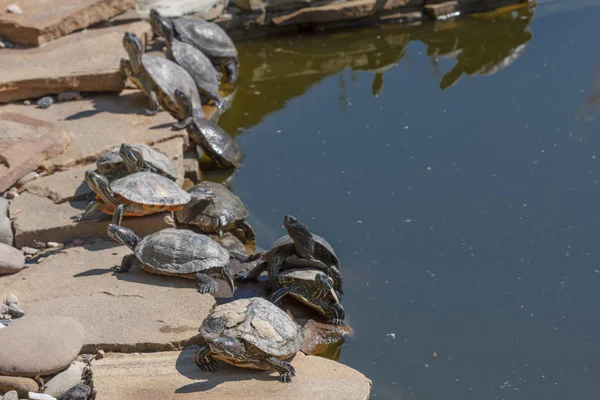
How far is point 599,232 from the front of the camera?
6.70m

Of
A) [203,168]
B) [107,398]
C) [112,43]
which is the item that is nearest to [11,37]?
[112,43]

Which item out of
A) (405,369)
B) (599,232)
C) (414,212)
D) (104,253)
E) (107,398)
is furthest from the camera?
(414,212)

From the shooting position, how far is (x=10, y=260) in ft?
19.4

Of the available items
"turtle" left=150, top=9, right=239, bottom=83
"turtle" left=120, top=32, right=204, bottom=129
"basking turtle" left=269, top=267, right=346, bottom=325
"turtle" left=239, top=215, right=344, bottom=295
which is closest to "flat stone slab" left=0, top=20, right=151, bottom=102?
"turtle" left=120, top=32, right=204, bottom=129

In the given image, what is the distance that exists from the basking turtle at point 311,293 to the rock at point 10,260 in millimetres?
1943

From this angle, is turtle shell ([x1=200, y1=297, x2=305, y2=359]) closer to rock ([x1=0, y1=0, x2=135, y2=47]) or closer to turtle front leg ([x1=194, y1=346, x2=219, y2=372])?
turtle front leg ([x1=194, y1=346, x2=219, y2=372])

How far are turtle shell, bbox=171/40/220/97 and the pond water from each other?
43cm

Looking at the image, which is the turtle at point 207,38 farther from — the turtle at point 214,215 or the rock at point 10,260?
the rock at point 10,260

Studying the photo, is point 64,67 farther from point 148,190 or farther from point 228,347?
point 228,347

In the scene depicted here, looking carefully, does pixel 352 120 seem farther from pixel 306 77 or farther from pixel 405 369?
pixel 405 369

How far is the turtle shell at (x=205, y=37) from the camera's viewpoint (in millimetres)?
10547

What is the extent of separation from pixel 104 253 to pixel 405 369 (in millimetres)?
2487

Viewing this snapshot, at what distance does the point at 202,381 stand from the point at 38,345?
1005 millimetres

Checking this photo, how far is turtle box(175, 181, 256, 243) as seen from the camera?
6.78 m
